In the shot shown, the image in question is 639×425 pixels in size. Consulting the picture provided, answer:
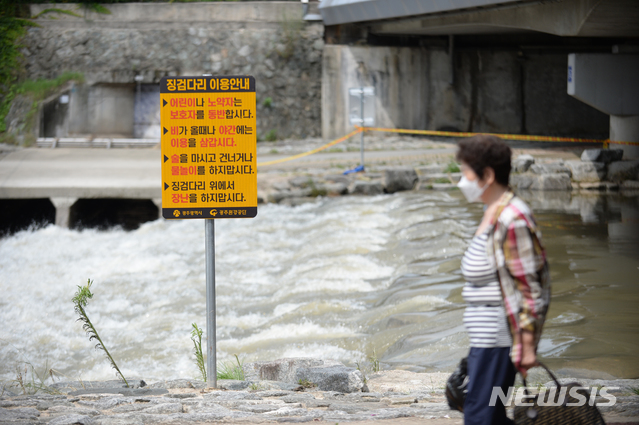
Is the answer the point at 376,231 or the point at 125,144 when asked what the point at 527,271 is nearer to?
the point at 376,231

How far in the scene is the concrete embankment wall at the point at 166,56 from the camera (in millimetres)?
22359

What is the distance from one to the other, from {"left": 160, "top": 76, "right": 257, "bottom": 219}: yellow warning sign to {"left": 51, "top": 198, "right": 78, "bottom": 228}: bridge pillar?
40.7ft

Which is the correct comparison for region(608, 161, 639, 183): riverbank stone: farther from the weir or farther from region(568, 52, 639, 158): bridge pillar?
the weir

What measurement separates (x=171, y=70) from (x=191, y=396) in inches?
760

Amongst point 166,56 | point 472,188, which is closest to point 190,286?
point 472,188

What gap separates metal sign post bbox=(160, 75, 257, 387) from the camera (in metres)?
4.79

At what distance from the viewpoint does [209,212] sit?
4844 mm

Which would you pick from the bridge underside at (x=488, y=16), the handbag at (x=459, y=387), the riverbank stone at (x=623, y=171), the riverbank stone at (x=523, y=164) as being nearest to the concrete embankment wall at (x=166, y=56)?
the bridge underside at (x=488, y=16)

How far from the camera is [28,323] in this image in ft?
28.7

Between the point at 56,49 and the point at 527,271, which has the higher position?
the point at 56,49

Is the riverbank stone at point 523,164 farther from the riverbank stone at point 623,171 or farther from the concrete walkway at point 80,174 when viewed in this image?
the concrete walkway at point 80,174

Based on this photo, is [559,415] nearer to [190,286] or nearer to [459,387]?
[459,387]

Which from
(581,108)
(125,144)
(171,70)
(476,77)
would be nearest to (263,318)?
(125,144)

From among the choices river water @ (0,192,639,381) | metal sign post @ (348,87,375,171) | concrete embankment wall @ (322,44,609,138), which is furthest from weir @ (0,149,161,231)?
concrete embankment wall @ (322,44,609,138)
